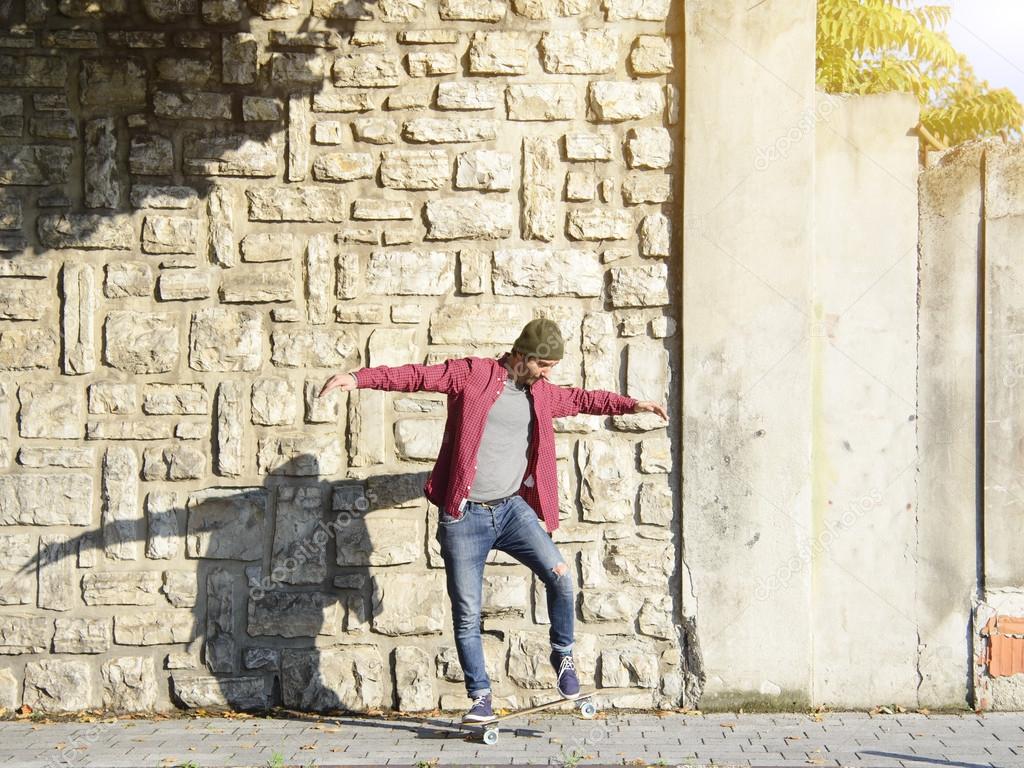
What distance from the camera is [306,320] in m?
6.03

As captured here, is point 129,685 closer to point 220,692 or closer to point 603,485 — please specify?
point 220,692

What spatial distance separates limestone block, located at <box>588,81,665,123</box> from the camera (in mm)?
6008

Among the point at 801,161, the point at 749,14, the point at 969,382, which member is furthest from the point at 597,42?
the point at 969,382

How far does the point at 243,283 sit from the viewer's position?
19.8ft

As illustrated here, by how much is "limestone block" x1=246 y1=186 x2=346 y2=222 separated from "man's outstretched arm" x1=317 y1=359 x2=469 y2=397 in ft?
3.94

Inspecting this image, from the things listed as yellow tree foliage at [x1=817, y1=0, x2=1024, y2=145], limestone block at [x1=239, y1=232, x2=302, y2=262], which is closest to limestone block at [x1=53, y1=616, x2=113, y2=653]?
limestone block at [x1=239, y1=232, x2=302, y2=262]

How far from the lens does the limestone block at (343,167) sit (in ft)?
19.7

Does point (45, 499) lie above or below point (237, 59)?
below

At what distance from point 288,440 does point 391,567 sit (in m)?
0.86

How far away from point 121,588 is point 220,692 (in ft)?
2.47

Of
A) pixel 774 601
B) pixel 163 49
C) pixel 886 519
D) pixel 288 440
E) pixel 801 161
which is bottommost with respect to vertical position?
pixel 774 601

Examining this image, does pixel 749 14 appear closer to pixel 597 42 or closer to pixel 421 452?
pixel 597 42

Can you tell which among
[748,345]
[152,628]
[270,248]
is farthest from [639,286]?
[152,628]

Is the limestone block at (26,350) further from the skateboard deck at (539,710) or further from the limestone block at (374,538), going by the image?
the skateboard deck at (539,710)
